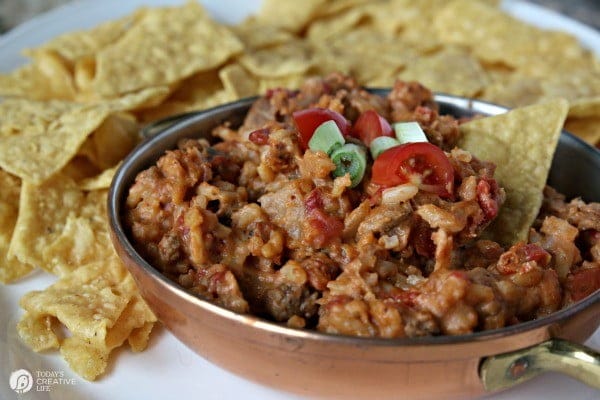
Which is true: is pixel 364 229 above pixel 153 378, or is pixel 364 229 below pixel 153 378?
above

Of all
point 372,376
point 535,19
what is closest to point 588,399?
point 372,376

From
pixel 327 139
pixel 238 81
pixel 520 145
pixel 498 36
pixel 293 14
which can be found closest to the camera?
pixel 327 139

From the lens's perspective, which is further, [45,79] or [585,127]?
[45,79]

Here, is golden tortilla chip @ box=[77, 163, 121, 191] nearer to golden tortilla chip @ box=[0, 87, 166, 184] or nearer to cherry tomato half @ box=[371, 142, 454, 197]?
golden tortilla chip @ box=[0, 87, 166, 184]

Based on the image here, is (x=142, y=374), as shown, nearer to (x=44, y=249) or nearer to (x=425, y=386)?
(x=44, y=249)

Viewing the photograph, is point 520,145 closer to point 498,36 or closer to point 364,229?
point 364,229

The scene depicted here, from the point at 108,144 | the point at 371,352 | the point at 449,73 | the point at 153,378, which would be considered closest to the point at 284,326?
the point at 371,352

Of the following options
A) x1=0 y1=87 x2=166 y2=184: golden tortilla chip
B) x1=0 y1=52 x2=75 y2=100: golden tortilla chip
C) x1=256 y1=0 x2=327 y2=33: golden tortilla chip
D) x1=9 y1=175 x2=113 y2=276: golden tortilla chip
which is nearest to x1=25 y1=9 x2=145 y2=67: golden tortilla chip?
x1=0 y1=52 x2=75 y2=100: golden tortilla chip
